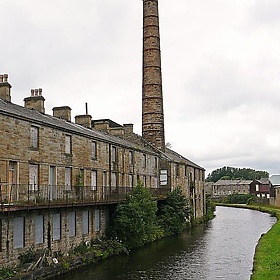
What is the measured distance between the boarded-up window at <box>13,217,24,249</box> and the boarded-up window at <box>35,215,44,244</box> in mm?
1105

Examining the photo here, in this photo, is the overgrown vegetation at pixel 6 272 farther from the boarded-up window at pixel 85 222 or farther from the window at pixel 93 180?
the window at pixel 93 180

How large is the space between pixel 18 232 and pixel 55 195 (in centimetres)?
345

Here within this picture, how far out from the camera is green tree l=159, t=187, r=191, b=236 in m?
35.8

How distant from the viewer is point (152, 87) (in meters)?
44.0

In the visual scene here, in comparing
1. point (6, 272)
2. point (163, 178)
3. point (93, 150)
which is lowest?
point (6, 272)

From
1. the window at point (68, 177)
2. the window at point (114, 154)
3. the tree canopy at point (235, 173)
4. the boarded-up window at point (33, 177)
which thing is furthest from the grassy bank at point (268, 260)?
the tree canopy at point (235, 173)

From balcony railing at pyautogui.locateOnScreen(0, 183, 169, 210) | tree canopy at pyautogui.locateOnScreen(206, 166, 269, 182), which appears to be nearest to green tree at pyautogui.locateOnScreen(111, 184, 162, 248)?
balcony railing at pyautogui.locateOnScreen(0, 183, 169, 210)

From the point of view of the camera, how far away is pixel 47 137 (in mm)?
22359

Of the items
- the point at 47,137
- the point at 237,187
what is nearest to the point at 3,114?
the point at 47,137

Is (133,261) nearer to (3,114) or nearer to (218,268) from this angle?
(218,268)

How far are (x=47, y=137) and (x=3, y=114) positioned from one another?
3734mm

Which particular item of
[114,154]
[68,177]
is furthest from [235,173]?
[68,177]

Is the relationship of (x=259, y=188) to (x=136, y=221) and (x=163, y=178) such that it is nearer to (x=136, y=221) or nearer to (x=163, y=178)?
(x=163, y=178)

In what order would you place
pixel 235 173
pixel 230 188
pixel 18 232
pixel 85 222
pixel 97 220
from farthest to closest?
pixel 235 173 < pixel 230 188 < pixel 97 220 < pixel 85 222 < pixel 18 232
